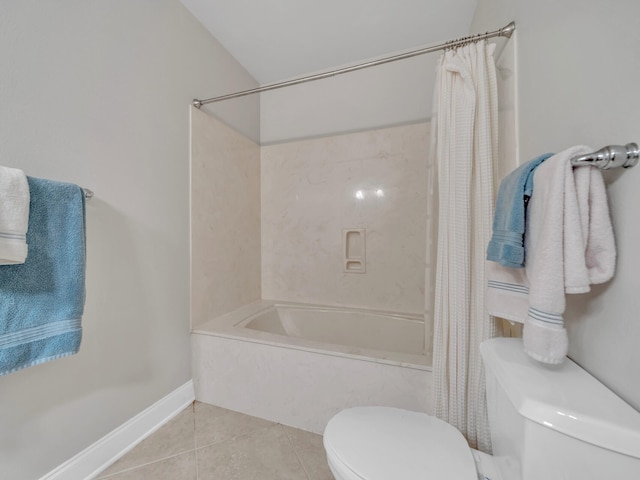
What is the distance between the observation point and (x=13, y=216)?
2.54ft

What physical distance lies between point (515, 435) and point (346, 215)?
1.72 m

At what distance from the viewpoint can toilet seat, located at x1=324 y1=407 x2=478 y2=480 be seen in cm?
71

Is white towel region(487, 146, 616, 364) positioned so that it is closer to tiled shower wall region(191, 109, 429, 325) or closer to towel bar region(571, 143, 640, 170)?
towel bar region(571, 143, 640, 170)

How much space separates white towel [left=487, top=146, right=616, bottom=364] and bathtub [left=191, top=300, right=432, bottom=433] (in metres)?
0.73

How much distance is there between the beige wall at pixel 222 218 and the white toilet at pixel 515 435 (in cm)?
123

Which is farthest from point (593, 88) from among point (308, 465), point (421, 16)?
point (308, 465)

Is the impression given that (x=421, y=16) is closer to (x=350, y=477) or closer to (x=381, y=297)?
(x=381, y=297)

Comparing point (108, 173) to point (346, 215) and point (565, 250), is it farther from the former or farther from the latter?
point (565, 250)

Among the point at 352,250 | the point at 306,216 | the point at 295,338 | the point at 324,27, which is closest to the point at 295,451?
the point at 295,338

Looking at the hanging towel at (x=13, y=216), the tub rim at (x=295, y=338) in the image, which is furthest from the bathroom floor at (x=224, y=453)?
the hanging towel at (x=13, y=216)

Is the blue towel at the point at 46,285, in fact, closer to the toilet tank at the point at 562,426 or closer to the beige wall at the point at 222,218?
the beige wall at the point at 222,218

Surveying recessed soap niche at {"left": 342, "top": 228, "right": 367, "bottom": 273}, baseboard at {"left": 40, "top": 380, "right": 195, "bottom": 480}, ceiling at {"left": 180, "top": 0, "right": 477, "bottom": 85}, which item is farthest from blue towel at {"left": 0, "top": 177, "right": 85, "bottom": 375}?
recessed soap niche at {"left": 342, "top": 228, "right": 367, "bottom": 273}

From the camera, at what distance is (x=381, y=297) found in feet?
6.92

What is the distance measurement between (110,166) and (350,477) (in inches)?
58.9
